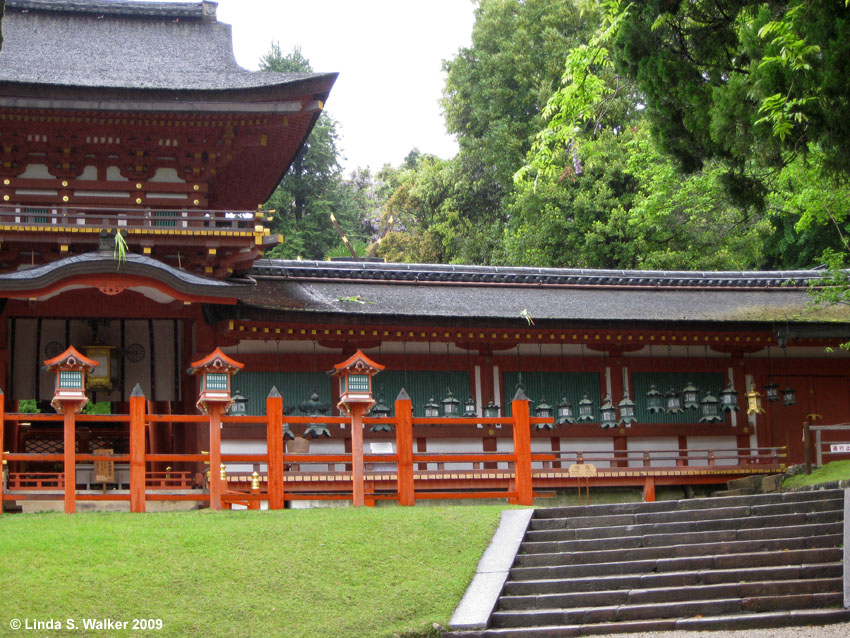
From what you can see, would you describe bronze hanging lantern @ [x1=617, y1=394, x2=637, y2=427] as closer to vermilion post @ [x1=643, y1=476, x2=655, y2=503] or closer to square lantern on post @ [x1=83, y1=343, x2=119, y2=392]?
vermilion post @ [x1=643, y1=476, x2=655, y2=503]

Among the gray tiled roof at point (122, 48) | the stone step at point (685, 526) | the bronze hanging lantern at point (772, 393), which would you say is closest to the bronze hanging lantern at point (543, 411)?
the bronze hanging lantern at point (772, 393)

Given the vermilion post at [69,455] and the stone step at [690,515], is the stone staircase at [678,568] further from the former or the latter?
the vermilion post at [69,455]

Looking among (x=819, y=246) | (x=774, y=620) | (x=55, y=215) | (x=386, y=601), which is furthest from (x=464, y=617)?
(x=819, y=246)

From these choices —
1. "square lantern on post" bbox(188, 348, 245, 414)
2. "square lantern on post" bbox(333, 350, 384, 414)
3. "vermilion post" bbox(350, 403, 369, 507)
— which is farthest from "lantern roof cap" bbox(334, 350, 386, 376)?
"square lantern on post" bbox(188, 348, 245, 414)

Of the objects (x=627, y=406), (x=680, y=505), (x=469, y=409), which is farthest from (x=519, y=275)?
(x=680, y=505)

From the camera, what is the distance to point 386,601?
450 inches

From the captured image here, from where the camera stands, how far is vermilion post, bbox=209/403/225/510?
15.2m

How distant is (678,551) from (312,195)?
1239 inches

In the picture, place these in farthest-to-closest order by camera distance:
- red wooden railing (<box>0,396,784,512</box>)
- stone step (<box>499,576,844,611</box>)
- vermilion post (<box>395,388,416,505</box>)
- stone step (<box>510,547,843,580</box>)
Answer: vermilion post (<box>395,388,416,505</box>), red wooden railing (<box>0,396,784,512</box>), stone step (<box>510,547,843,580</box>), stone step (<box>499,576,844,611</box>)

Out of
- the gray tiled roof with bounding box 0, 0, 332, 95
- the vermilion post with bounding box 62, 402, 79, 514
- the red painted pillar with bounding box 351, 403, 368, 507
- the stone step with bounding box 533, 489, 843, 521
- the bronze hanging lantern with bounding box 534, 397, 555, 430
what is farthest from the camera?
the gray tiled roof with bounding box 0, 0, 332, 95

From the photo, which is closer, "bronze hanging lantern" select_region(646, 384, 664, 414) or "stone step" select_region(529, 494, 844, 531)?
"stone step" select_region(529, 494, 844, 531)

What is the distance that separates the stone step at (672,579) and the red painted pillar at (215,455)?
4.81 metres

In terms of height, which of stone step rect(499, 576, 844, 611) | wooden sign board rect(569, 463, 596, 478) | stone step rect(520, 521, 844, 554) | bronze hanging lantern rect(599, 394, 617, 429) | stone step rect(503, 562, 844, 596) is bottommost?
stone step rect(499, 576, 844, 611)

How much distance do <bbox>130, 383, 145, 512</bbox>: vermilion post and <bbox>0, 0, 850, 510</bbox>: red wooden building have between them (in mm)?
3291
